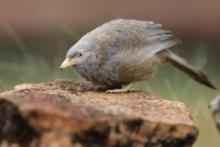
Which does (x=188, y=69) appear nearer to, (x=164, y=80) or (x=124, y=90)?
(x=164, y=80)

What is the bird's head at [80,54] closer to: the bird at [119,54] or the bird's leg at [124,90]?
the bird at [119,54]

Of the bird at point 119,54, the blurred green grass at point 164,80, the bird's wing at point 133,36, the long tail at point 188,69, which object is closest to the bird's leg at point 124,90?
the bird at point 119,54

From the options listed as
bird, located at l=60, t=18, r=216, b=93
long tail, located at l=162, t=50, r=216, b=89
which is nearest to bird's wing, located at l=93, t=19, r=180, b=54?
bird, located at l=60, t=18, r=216, b=93

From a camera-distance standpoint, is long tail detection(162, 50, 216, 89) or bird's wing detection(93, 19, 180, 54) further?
long tail detection(162, 50, 216, 89)

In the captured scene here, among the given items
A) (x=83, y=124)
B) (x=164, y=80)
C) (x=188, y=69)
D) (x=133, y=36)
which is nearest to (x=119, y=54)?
(x=133, y=36)

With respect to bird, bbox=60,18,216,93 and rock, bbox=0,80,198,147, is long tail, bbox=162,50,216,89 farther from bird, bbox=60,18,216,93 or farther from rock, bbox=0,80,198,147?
rock, bbox=0,80,198,147
